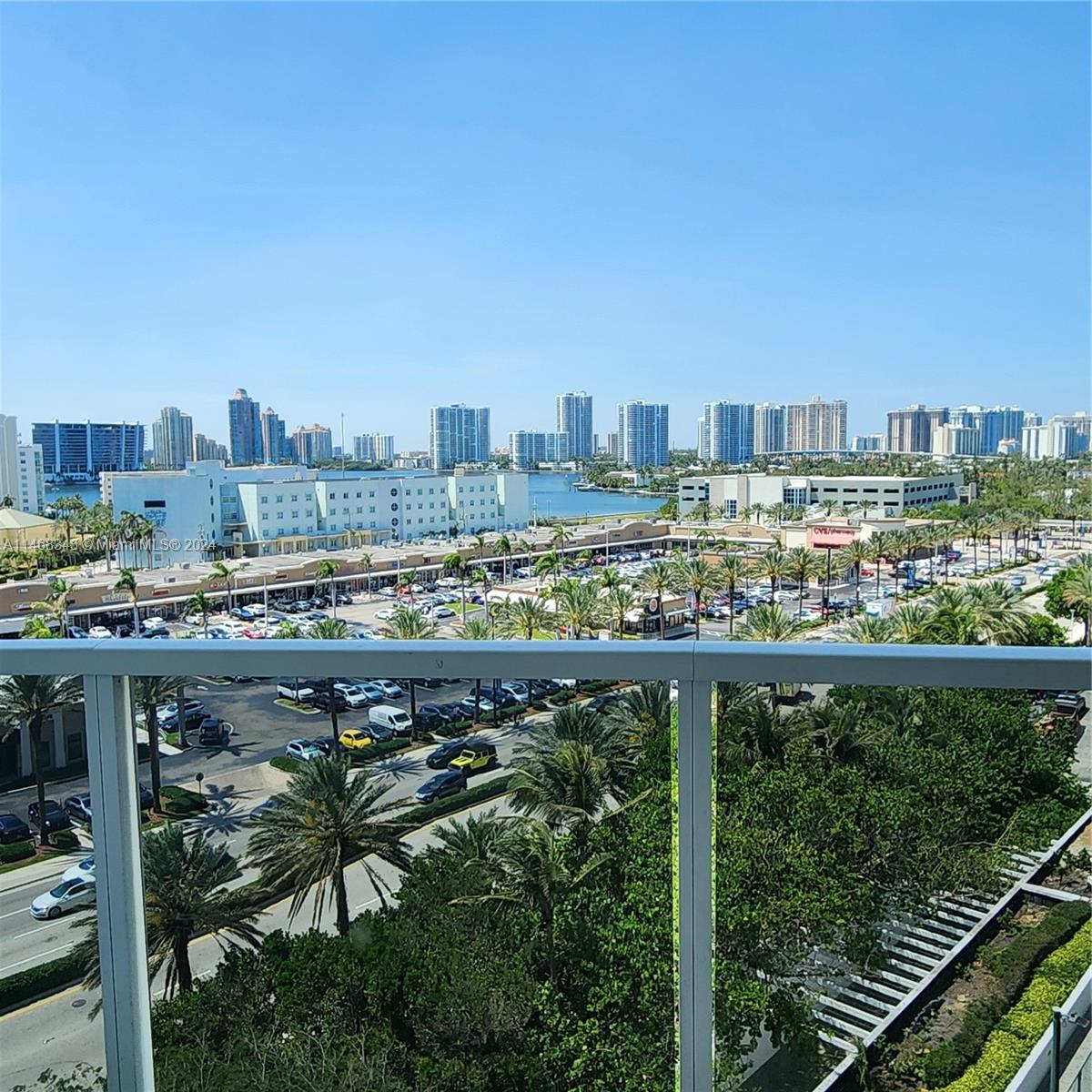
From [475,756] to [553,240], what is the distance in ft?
131

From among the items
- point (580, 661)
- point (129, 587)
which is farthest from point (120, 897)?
point (129, 587)

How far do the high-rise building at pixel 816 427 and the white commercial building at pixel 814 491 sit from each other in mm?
1205

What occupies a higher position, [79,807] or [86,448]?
[86,448]

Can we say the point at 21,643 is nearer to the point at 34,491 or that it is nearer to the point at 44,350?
the point at 34,491

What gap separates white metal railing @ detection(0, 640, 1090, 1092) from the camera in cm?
93

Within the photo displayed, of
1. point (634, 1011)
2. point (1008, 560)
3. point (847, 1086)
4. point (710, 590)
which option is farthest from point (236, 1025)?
point (1008, 560)

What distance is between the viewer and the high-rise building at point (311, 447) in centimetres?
2775

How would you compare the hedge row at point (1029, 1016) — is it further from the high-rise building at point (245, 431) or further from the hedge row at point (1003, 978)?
the high-rise building at point (245, 431)

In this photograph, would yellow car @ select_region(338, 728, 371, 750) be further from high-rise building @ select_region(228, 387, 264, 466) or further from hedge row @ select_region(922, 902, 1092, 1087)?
high-rise building @ select_region(228, 387, 264, 466)

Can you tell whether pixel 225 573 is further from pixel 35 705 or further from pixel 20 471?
pixel 35 705

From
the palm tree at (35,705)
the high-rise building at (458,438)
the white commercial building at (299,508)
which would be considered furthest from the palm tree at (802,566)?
the palm tree at (35,705)

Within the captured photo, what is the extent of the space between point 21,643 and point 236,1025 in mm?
525

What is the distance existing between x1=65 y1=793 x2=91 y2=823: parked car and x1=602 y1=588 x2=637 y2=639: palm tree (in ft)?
44.6

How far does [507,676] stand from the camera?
100 cm
